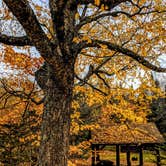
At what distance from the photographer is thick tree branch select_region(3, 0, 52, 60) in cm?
406

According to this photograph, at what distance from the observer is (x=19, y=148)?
786cm

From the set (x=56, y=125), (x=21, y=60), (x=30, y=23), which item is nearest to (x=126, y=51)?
(x=56, y=125)

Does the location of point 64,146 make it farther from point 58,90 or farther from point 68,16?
point 68,16

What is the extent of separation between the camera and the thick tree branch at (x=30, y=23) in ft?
13.3

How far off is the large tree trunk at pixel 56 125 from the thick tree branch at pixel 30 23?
912 mm

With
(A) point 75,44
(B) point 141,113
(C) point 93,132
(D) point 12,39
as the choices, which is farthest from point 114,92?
(C) point 93,132

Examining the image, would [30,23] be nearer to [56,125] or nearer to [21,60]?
[56,125]

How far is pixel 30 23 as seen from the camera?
14.1ft

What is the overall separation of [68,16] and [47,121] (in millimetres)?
2244

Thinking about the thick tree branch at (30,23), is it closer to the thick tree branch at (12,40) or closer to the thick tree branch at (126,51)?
the thick tree branch at (12,40)

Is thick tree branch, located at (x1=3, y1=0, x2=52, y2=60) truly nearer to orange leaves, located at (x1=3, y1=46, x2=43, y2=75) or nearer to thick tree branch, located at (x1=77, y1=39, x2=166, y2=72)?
thick tree branch, located at (x1=77, y1=39, x2=166, y2=72)

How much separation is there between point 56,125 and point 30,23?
205cm

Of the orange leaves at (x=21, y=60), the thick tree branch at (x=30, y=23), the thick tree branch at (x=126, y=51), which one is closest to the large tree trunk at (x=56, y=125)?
the thick tree branch at (x=126, y=51)

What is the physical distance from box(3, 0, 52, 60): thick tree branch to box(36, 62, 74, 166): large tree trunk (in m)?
0.91
